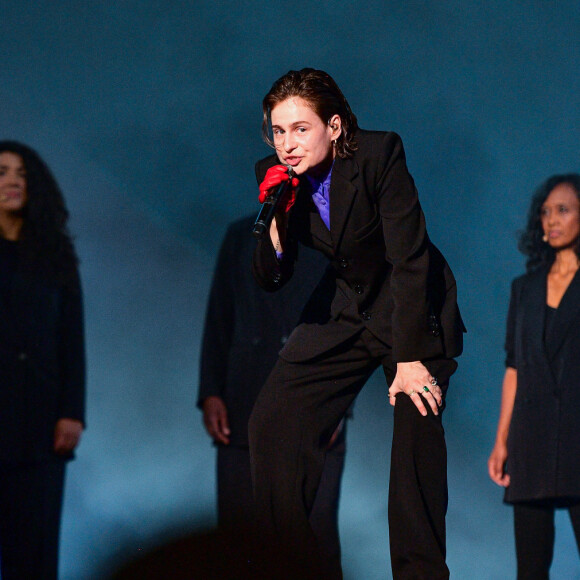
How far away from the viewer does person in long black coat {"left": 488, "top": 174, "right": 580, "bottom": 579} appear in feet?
10.0

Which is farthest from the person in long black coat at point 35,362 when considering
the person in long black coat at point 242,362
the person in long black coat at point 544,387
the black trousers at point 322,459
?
the person in long black coat at point 544,387

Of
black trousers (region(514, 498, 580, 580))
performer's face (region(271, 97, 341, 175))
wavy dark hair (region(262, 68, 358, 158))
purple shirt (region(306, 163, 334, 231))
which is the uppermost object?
wavy dark hair (region(262, 68, 358, 158))

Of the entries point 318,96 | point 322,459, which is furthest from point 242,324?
point 318,96

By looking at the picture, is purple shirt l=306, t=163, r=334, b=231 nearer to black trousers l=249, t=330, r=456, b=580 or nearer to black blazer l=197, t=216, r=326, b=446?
black trousers l=249, t=330, r=456, b=580

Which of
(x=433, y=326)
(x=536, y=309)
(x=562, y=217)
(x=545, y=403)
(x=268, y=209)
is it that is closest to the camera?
(x=268, y=209)

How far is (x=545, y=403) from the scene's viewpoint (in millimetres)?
3139

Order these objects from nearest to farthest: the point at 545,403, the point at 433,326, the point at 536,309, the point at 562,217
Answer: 1. the point at 433,326
2. the point at 545,403
3. the point at 536,309
4. the point at 562,217

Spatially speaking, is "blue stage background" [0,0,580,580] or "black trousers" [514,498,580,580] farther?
"blue stage background" [0,0,580,580]

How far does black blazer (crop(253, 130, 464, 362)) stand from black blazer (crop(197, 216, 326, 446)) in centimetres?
107

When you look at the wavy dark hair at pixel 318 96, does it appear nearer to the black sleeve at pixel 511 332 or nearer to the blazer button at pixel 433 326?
the blazer button at pixel 433 326

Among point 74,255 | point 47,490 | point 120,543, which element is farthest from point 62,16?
point 120,543

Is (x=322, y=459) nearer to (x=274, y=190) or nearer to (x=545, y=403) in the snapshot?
(x=274, y=190)

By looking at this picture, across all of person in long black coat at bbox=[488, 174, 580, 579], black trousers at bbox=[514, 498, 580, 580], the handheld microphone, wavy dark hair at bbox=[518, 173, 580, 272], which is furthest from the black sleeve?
the handheld microphone

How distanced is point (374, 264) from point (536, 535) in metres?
1.47
